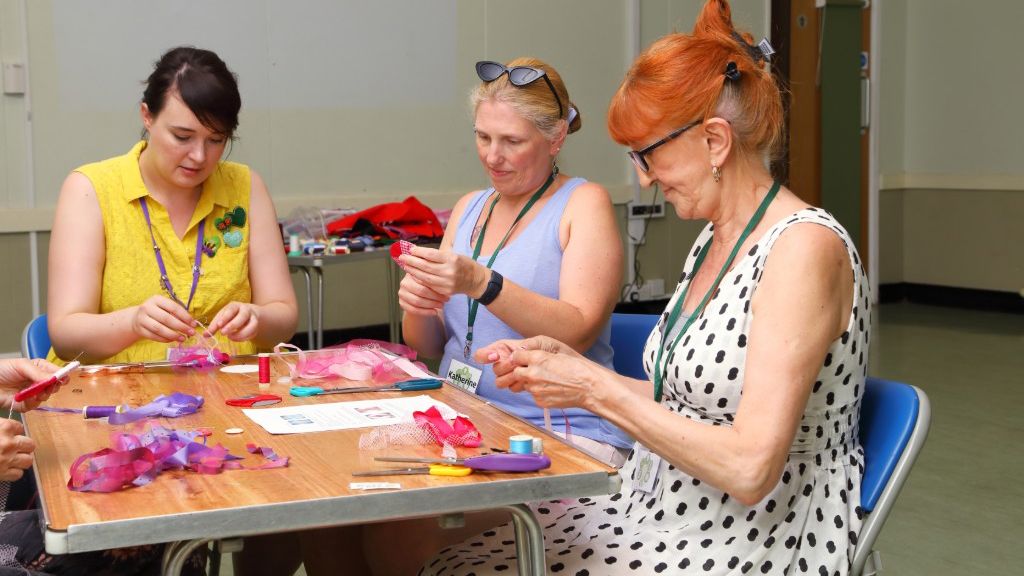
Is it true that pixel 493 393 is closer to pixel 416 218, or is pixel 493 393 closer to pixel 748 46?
pixel 748 46

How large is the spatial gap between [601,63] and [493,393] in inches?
220

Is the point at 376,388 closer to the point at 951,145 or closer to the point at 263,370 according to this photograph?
the point at 263,370

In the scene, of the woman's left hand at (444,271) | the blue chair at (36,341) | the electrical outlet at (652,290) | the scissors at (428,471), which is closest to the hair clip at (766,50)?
the woman's left hand at (444,271)

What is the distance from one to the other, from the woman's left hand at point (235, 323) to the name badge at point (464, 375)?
462 millimetres

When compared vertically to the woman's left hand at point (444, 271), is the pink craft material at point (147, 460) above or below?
below

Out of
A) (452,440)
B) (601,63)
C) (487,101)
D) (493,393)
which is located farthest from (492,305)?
(601,63)

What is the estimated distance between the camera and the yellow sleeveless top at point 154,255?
2.65 metres

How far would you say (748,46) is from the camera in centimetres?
190

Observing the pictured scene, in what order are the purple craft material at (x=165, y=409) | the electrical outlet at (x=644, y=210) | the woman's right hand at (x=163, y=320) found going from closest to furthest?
1. the purple craft material at (x=165, y=409)
2. the woman's right hand at (x=163, y=320)
3. the electrical outlet at (x=644, y=210)

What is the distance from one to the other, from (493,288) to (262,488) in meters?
0.97

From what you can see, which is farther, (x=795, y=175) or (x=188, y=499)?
(x=795, y=175)

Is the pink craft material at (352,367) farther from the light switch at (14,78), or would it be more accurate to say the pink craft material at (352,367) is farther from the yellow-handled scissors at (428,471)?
the light switch at (14,78)

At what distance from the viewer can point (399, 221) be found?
17.9ft

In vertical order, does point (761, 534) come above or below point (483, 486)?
below
